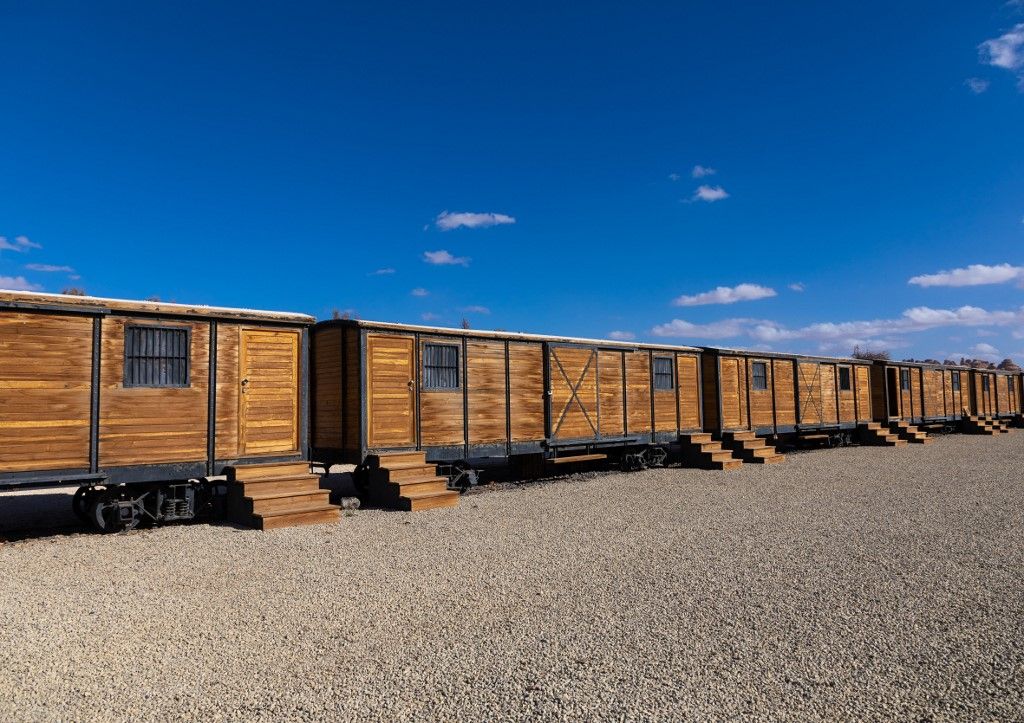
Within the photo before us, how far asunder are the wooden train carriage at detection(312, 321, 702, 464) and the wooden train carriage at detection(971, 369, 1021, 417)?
96.0ft

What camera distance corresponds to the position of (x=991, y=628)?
18.0 ft

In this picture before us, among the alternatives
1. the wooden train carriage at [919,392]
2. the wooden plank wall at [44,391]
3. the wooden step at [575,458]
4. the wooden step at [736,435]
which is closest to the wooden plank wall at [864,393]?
the wooden train carriage at [919,392]

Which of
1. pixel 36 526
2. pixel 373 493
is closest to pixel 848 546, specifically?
pixel 373 493

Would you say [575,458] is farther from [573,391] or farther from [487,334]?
[487,334]

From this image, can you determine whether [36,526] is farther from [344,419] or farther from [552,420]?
[552,420]

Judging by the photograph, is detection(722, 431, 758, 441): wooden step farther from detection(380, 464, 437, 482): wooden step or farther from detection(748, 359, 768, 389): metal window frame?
detection(380, 464, 437, 482): wooden step

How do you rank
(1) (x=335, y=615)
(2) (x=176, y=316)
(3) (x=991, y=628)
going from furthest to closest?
1. (2) (x=176, y=316)
2. (1) (x=335, y=615)
3. (3) (x=991, y=628)

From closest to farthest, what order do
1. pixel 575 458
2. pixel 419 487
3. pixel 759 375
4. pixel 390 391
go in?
pixel 419 487
pixel 390 391
pixel 575 458
pixel 759 375

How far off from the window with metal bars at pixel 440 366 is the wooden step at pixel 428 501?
2474 millimetres

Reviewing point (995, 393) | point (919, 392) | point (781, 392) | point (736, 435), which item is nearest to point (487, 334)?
point (736, 435)

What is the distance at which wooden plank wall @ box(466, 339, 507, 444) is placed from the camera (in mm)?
14242

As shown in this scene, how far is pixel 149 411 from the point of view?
10.1 m

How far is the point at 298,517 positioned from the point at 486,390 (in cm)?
556

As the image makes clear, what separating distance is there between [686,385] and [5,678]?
58.5 ft
